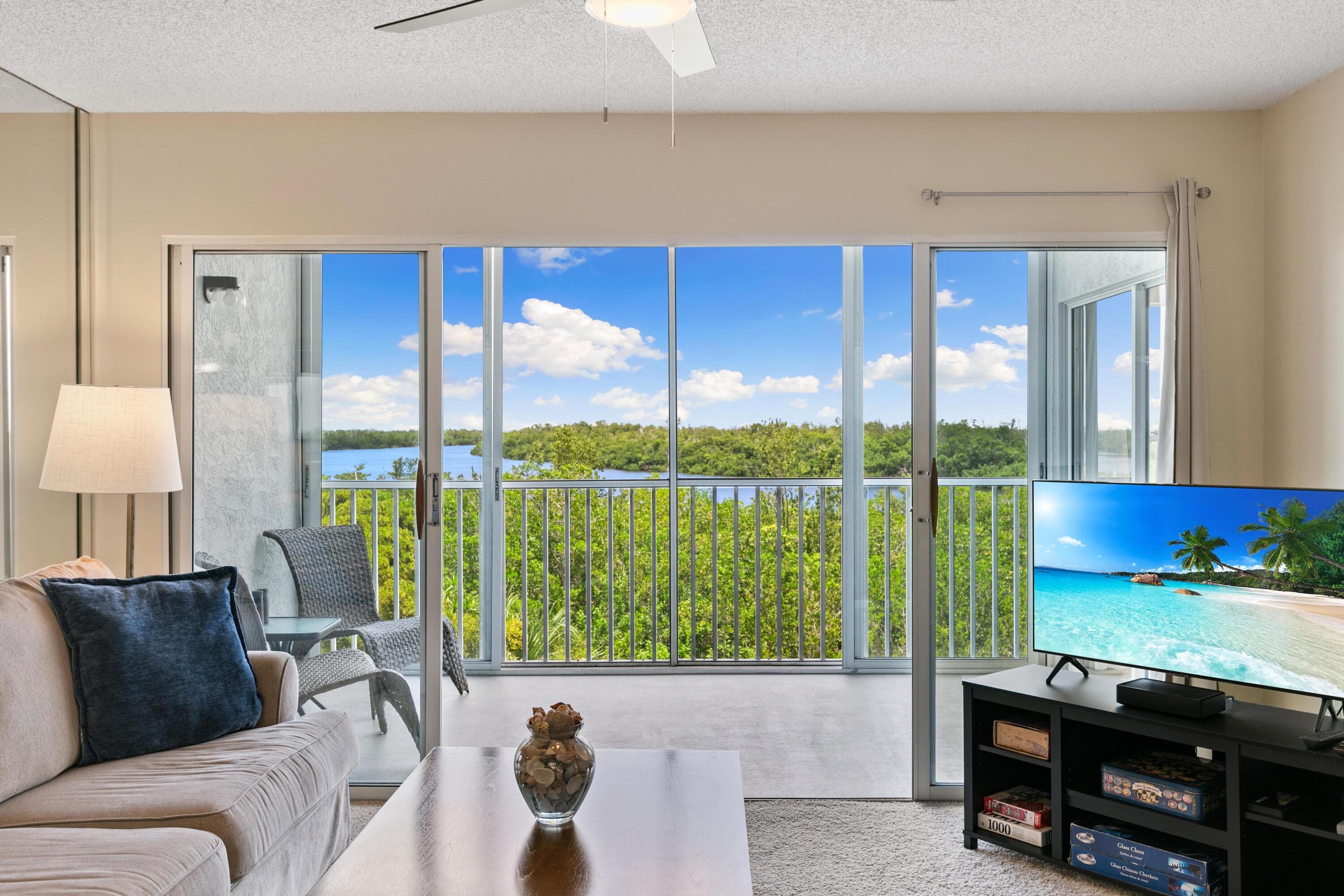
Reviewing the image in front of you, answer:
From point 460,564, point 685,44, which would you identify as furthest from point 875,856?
point 460,564

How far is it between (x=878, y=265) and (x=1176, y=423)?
68.7 inches

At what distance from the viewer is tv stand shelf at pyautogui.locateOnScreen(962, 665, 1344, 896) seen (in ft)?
7.59

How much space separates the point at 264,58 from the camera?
109 inches

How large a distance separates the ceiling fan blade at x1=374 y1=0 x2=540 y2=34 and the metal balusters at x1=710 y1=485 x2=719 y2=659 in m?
3.38

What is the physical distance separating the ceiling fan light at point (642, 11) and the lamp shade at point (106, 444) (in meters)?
2.09

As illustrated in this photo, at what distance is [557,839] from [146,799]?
0.97 meters

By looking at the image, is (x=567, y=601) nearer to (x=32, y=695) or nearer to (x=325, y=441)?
(x=325, y=441)

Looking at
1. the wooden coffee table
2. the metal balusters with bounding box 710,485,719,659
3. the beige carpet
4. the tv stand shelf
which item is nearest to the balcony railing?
the metal balusters with bounding box 710,485,719,659

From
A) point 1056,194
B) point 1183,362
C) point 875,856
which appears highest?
point 1056,194

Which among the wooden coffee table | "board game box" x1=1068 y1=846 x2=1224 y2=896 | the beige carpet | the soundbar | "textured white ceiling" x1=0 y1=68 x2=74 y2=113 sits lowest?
the beige carpet

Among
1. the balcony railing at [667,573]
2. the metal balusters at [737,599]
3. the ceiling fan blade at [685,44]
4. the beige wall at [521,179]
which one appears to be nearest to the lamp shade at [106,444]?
the beige wall at [521,179]

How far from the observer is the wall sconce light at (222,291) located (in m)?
3.29

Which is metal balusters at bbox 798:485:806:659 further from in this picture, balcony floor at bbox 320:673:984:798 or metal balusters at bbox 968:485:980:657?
metal balusters at bbox 968:485:980:657

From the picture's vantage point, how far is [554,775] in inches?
72.9
